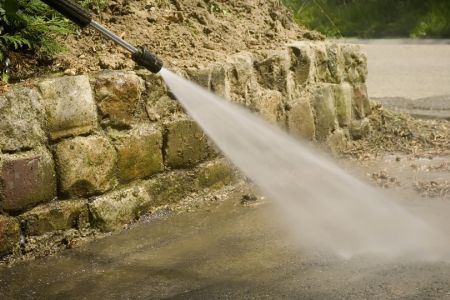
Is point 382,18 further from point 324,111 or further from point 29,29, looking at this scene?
point 29,29

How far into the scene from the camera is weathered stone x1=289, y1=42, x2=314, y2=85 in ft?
14.5

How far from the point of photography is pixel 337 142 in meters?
4.84

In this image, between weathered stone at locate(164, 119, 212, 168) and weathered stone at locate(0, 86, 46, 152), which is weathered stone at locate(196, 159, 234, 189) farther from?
weathered stone at locate(0, 86, 46, 152)

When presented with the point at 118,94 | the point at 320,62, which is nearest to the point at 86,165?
the point at 118,94

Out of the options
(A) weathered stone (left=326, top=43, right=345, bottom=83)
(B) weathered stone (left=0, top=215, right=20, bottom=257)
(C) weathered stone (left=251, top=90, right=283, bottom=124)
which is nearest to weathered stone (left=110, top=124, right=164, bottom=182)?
(B) weathered stone (left=0, top=215, right=20, bottom=257)

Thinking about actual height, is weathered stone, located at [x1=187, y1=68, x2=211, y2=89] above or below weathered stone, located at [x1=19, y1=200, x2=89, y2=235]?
above

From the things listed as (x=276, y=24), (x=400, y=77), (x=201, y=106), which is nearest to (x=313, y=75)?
(x=276, y=24)

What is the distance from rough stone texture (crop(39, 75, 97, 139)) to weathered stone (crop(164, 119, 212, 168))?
541mm

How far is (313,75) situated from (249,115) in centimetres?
89

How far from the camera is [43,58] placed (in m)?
3.21

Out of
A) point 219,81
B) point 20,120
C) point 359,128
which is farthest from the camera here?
point 359,128

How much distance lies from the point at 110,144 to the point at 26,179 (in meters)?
0.52

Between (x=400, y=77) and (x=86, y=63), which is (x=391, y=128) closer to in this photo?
(x=86, y=63)

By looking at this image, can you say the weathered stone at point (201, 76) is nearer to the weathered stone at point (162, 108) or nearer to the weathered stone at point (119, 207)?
the weathered stone at point (162, 108)
